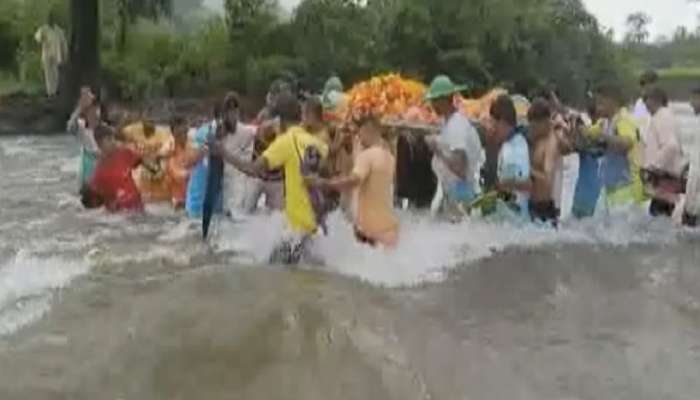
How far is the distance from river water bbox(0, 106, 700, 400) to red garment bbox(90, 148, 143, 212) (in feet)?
3.17

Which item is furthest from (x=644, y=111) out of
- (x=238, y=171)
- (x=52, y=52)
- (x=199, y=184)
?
(x=52, y=52)

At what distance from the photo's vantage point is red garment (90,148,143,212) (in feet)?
50.2

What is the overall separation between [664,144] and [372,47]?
17.3 meters

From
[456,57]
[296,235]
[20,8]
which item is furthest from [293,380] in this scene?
[20,8]

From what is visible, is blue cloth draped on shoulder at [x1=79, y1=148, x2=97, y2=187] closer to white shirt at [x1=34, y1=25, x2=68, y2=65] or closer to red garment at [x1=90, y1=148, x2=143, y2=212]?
red garment at [x1=90, y1=148, x2=143, y2=212]

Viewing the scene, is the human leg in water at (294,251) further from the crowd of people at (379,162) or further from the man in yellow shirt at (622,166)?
the man in yellow shirt at (622,166)

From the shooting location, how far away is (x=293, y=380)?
742cm

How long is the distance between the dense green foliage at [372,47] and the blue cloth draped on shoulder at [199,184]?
586 inches

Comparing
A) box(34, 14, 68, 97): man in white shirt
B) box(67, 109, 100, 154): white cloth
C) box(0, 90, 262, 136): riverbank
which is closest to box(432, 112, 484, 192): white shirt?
box(67, 109, 100, 154): white cloth

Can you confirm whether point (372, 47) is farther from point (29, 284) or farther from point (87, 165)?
point (29, 284)

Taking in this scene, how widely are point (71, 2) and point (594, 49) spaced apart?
1231 centimetres

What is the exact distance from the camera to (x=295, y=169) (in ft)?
34.4

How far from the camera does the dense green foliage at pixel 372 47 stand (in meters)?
30.5

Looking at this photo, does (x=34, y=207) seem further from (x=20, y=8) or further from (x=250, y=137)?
(x=20, y=8)
